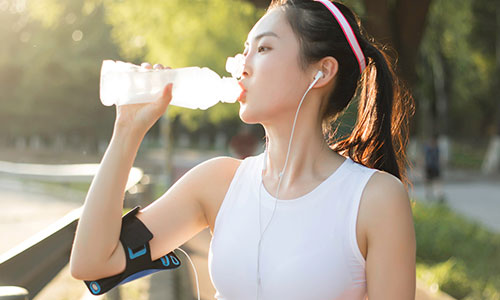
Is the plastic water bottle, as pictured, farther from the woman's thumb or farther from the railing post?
the railing post

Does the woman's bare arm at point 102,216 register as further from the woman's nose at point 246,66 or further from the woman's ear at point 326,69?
the woman's ear at point 326,69

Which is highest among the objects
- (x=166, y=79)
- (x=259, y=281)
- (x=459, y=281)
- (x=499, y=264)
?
(x=166, y=79)

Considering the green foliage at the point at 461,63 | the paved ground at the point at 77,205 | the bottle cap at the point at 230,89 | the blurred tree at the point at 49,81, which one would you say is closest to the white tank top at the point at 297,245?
the bottle cap at the point at 230,89

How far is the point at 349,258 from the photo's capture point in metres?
1.83

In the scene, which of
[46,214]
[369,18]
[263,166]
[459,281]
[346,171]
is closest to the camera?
[346,171]

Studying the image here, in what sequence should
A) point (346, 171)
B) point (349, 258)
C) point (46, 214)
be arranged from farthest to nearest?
point (46, 214) < point (346, 171) < point (349, 258)

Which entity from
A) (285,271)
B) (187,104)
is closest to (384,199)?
(285,271)

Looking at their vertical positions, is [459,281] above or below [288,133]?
below

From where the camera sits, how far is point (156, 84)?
6.28 ft

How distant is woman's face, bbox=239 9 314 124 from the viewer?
1.93 m

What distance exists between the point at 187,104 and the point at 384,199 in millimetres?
698

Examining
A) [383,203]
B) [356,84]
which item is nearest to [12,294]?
[383,203]

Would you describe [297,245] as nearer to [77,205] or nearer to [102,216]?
[102,216]

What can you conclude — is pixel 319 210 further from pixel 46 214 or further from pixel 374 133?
pixel 46 214
